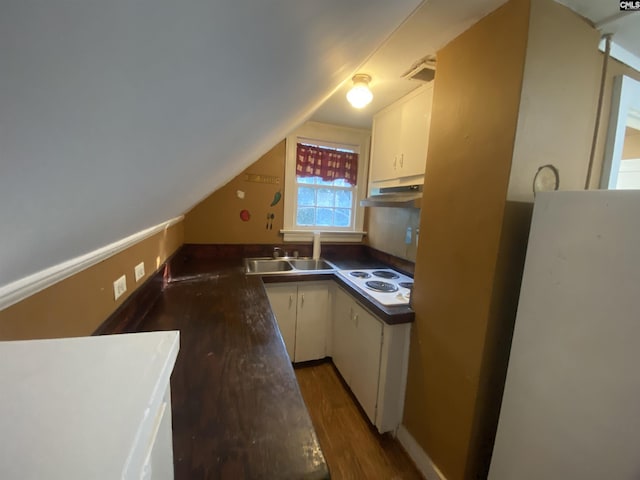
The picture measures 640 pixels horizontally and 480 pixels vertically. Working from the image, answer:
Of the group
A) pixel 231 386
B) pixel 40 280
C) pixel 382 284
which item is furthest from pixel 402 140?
pixel 40 280

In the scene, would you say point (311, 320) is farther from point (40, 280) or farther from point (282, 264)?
point (40, 280)

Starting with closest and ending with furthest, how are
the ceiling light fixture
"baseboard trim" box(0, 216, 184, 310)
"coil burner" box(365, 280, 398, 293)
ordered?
"baseboard trim" box(0, 216, 184, 310), the ceiling light fixture, "coil burner" box(365, 280, 398, 293)

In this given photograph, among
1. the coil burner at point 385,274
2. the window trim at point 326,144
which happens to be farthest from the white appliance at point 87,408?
the window trim at point 326,144

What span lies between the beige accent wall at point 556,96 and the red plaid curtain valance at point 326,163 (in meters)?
1.83

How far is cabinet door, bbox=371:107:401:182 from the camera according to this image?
6.24 feet

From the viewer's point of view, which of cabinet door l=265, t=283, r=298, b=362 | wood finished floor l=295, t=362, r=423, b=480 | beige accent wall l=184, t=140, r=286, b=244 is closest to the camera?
wood finished floor l=295, t=362, r=423, b=480

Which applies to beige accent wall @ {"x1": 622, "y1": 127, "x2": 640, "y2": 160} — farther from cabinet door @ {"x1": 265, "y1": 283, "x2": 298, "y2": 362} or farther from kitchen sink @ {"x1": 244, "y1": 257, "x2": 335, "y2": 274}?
cabinet door @ {"x1": 265, "y1": 283, "x2": 298, "y2": 362}

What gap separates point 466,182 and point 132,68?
122 cm

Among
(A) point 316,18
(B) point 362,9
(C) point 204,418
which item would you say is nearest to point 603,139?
(B) point 362,9

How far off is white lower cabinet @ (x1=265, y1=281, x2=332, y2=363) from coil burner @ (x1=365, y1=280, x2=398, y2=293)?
1.36 ft

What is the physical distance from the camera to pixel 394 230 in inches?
91.6

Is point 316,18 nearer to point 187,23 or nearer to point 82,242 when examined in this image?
point 187,23

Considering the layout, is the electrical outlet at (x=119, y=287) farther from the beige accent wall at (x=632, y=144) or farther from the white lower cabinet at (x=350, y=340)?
the beige accent wall at (x=632, y=144)

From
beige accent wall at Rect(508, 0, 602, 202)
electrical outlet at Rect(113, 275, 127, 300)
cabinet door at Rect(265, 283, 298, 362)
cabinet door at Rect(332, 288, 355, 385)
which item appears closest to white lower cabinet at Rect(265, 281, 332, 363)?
cabinet door at Rect(265, 283, 298, 362)
